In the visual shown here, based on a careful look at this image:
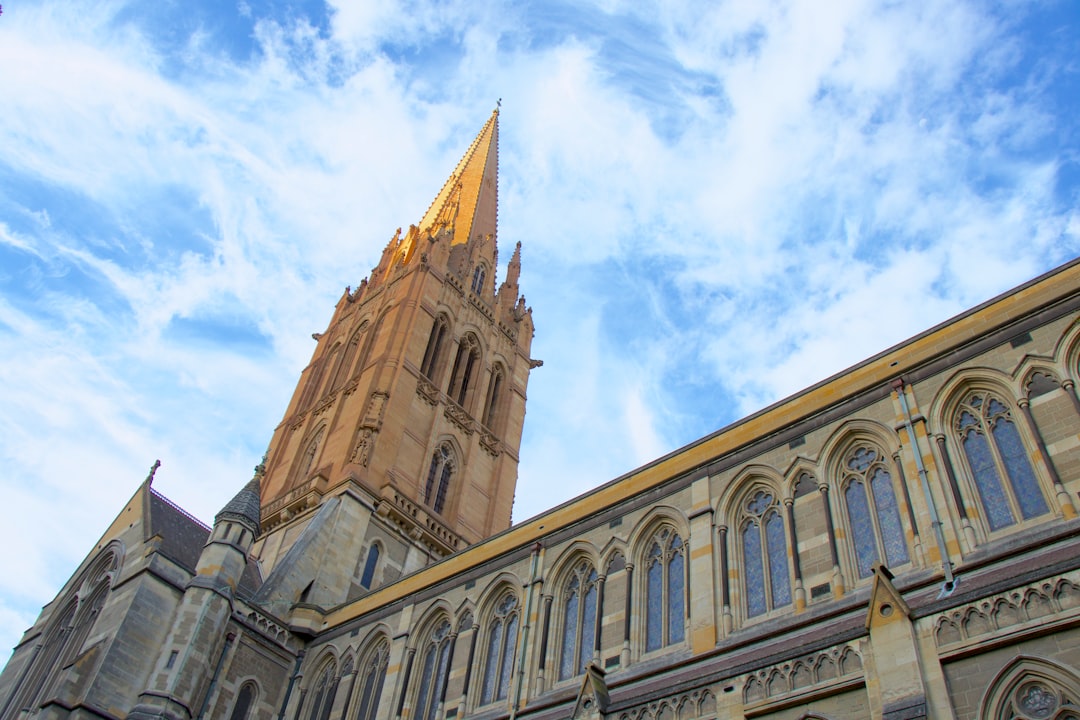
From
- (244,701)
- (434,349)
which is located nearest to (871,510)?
(244,701)

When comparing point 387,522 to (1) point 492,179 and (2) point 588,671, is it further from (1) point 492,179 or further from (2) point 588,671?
(1) point 492,179

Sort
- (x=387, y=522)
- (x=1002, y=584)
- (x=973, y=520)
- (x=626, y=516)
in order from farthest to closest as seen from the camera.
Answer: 1. (x=387, y=522)
2. (x=626, y=516)
3. (x=973, y=520)
4. (x=1002, y=584)

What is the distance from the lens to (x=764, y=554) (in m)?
17.2

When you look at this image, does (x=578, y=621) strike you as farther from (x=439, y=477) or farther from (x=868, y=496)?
(x=439, y=477)

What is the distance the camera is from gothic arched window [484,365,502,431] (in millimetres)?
41531

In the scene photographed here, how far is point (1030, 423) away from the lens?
583 inches

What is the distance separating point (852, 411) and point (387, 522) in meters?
19.3

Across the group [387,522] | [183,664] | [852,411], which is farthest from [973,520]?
[387,522]

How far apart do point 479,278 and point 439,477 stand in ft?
42.3

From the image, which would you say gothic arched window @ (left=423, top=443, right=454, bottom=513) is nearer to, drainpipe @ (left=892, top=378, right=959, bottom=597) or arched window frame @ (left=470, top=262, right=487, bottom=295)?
arched window frame @ (left=470, top=262, right=487, bottom=295)

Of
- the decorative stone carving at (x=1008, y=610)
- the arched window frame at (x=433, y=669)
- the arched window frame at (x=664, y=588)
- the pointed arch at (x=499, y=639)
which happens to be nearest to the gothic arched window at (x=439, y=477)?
the arched window frame at (x=433, y=669)

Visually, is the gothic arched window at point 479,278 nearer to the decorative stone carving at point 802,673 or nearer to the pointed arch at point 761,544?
the pointed arch at point 761,544

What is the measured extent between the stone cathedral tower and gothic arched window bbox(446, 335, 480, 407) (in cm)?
5

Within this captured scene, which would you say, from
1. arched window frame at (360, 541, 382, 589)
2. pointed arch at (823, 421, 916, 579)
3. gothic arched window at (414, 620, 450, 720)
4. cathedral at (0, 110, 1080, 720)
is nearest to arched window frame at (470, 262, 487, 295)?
cathedral at (0, 110, 1080, 720)
